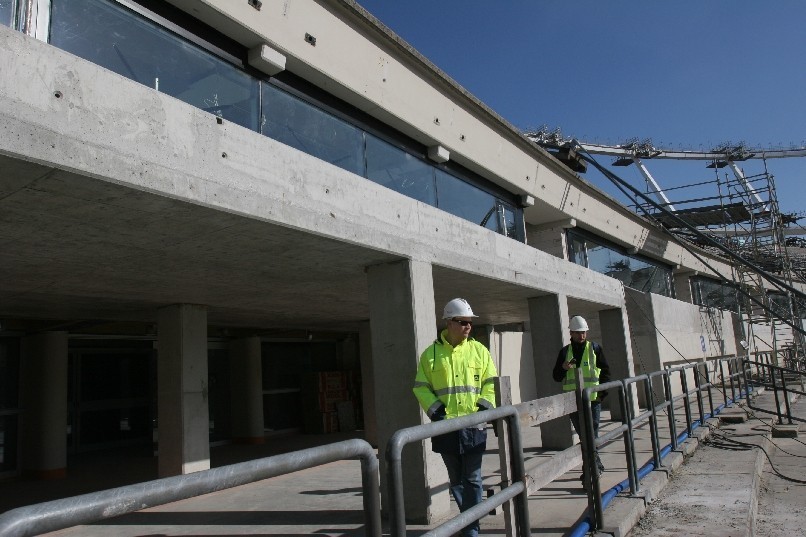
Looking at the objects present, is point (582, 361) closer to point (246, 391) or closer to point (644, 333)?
point (246, 391)

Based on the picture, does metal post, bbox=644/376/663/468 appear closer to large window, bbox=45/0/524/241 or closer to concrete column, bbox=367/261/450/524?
concrete column, bbox=367/261/450/524

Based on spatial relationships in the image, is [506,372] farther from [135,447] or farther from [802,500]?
[802,500]

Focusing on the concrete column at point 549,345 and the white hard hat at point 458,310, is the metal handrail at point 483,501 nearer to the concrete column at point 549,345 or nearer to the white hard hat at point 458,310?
the white hard hat at point 458,310

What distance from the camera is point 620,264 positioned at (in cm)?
1728

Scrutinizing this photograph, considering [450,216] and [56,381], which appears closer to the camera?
[450,216]

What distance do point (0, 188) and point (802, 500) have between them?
7.94 metres

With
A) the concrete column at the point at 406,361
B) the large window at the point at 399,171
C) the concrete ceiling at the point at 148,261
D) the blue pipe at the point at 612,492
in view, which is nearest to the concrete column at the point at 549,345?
the concrete ceiling at the point at 148,261

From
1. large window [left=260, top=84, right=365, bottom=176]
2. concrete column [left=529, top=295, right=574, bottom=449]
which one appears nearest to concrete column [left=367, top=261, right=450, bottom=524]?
large window [left=260, top=84, right=365, bottom=176]

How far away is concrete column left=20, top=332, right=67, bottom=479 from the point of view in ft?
34.5

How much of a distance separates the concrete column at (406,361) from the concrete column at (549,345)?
4.23 m

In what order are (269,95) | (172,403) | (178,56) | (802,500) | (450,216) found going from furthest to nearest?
1. (172,403)
2. (450,216)
3. (802,500)
4. (269,95)
5. (178,56)

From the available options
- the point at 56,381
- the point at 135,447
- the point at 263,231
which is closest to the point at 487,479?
the point at 263,231

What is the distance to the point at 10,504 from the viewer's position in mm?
8180

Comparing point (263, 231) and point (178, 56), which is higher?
point (178, 56)
